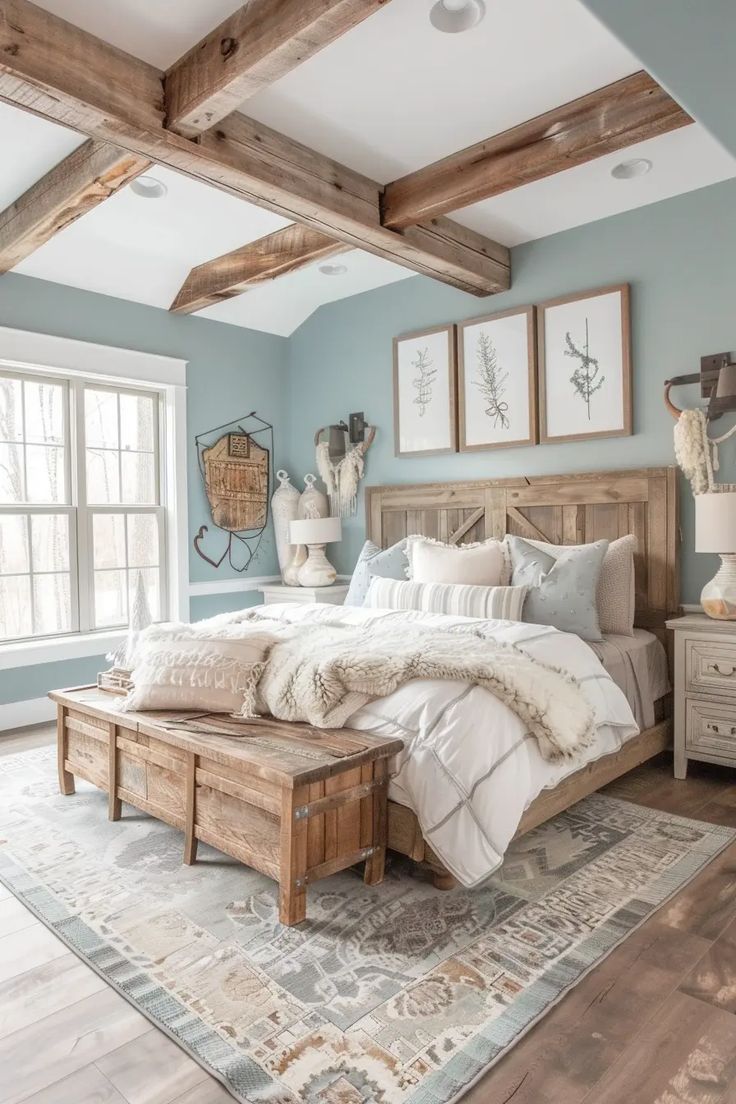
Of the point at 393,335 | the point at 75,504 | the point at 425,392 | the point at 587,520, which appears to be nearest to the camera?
the point at 587,520

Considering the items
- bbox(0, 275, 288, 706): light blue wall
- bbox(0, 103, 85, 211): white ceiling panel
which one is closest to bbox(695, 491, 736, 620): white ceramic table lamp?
bbox(0, 103, 85, 211): white ceiling panel

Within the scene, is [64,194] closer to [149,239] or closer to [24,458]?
[149,239]

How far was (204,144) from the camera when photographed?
2.67 meters

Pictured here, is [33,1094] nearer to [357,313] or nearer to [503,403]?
[503,403]

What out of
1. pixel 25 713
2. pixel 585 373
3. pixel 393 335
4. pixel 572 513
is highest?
pixel 393 335

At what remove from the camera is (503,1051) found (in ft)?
5.42

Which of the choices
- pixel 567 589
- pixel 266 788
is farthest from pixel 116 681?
pixel 567 589

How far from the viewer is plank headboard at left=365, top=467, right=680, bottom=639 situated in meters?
3.64

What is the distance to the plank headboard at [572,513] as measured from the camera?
3637mm

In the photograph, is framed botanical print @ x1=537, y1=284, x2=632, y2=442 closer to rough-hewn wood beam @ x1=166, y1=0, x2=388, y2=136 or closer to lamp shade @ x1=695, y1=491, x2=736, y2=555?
lamp shade @ x1=695, y1=491, x2=736, y2=555

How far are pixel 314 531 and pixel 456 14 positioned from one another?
3081mm

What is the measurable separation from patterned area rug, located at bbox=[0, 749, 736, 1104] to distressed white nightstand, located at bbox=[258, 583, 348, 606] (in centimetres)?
217

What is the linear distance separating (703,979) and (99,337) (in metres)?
4.29

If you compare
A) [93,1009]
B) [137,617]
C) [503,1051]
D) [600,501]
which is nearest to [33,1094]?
[93,1009]
